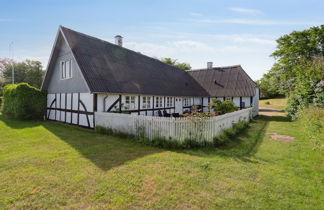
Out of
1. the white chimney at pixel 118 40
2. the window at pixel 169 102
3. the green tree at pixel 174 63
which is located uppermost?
the green tree at pixel 174 63

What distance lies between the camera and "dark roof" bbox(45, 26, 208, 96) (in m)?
10.8

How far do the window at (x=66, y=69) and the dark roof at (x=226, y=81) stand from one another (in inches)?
678

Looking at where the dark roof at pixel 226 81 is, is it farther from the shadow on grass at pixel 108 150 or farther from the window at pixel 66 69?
the window at pixel 66 69

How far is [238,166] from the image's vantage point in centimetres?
491

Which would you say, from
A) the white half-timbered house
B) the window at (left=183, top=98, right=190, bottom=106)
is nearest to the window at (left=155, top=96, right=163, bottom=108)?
the white half-timbered house

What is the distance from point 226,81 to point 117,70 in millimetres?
15750

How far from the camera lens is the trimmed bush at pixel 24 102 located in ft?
42.2

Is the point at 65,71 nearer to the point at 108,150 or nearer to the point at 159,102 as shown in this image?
the point at 159,102

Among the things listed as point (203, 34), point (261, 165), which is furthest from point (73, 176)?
point (203, 34)

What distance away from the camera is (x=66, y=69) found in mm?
12641

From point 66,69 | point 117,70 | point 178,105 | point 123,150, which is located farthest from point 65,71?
point 178,105

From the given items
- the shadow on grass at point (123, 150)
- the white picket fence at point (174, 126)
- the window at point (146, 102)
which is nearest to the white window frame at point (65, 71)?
the window at point (146, 102)

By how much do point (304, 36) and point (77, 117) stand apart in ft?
107

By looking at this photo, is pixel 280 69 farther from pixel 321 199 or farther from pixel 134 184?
pixel 134 184
